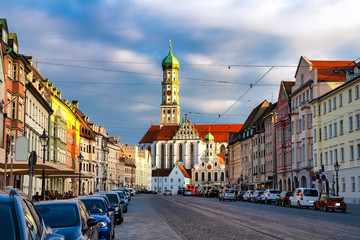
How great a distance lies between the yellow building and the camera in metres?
51.7

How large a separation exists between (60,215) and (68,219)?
260 mm

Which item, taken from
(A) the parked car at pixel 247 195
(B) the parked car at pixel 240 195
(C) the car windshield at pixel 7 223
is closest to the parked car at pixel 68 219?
(C) the car windshield at pixel 7 223

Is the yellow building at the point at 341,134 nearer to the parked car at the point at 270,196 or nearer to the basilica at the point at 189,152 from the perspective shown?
the parked car at the point at 270,196

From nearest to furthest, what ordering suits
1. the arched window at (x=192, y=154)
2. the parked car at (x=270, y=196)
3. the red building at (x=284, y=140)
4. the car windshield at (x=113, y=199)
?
the car windshield at (x=113, y=199), the parked car at (x=270, y=196), the red building at (x=284, y=140), the arched window at (x=192, y=154)

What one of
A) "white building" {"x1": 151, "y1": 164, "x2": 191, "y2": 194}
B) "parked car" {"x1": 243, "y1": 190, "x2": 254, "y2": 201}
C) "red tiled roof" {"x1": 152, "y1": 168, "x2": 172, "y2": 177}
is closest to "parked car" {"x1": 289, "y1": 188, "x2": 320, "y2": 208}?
"parked car" {"x1": 243, "y1": 190, "x2": 254, "y2": 201}

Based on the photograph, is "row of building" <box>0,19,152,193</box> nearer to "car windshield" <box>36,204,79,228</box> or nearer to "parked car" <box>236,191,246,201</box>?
"car windshield" <box>36,204,79,228</box>

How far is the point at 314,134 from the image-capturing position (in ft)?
210

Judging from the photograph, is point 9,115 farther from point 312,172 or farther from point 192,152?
point 192,152

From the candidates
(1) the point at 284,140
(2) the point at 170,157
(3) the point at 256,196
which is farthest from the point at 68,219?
(2) the point at 170,157

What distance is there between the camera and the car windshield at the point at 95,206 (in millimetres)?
16000

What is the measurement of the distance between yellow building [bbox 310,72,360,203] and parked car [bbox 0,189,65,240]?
4341cm

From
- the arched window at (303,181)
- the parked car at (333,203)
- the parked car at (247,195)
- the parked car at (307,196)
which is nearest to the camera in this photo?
the parked car at (333,203)

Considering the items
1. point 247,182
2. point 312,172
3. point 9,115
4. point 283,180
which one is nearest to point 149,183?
point 247,182

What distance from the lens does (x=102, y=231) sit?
562 inches
